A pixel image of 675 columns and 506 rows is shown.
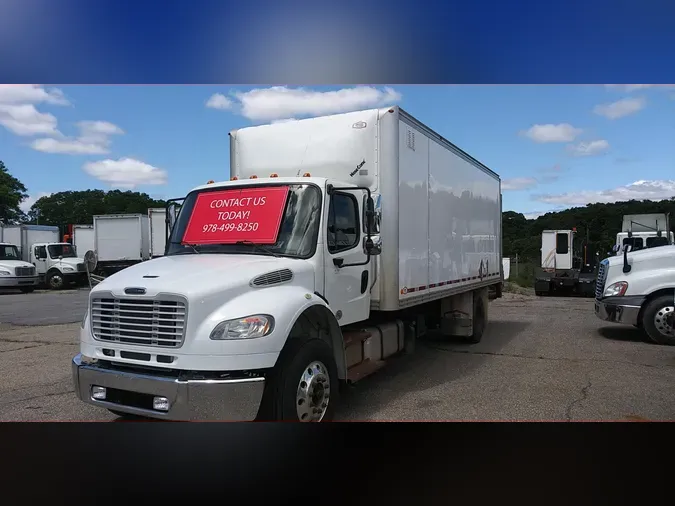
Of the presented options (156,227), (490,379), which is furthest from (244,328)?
(156,227)

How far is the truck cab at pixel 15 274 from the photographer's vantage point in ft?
69.7

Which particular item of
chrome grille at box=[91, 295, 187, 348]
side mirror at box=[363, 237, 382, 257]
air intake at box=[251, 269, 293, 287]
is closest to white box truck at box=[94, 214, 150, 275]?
side mirror at box=[363, 237, 382, 257]

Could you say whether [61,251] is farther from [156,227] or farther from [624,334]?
[624,334]

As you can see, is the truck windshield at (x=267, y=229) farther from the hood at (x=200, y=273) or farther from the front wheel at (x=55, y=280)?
the front wheel at (x=55, y=280)

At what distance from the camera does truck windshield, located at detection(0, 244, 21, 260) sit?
22.7 metres

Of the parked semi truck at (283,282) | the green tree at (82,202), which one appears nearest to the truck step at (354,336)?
the parked semi truck at (283,282)

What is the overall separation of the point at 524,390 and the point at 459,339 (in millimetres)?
3587

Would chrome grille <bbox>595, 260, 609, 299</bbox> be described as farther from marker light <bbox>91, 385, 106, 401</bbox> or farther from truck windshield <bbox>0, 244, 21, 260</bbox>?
truck windshield <bbox>0, 244, 21, 260</bbox>

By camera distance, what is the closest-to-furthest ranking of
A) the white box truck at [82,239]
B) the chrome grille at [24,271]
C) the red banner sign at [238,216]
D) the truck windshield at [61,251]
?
the red banner sign at [238,216], the chrome grille at [24,271], the truck windshield at [61,251], the white box truck at [82,239]

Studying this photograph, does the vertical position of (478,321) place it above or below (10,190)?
below

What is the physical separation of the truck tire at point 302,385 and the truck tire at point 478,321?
203 inches

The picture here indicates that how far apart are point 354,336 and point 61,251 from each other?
22.9 meters

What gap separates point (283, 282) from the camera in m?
4.82

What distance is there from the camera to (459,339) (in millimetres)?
10352
